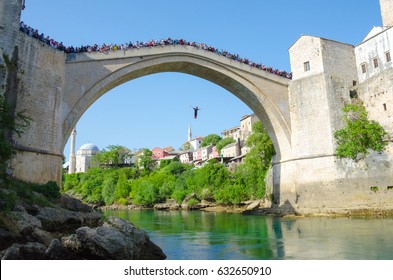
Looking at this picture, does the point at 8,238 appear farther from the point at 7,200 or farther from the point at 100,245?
the point at 100,245

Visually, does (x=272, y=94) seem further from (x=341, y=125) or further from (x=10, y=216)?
(x=10, y=216)

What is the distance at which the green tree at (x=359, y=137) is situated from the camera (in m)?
17.2

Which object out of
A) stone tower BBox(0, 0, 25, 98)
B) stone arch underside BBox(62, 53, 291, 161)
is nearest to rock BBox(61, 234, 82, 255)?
stone tower BBox(0, 0, 25, 98)

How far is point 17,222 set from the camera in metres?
7.20

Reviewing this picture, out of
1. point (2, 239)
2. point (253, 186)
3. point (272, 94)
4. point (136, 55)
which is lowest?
point (2, 239)

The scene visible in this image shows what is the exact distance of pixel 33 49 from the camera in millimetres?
13906

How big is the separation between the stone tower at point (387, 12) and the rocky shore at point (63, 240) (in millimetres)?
23406

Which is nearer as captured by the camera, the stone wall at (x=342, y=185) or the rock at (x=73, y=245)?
the rock at (x=73, y=245)

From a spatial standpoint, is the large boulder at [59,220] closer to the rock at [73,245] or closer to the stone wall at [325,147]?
the rock at [73,245]

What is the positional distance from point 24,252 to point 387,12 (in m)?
26.3

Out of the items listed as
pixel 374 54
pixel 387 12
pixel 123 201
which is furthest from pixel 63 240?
pixel 123 201

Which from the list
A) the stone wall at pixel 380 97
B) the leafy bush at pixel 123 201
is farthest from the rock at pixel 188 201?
the stone wall at pixel 380 97
